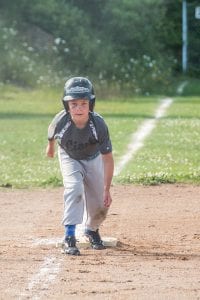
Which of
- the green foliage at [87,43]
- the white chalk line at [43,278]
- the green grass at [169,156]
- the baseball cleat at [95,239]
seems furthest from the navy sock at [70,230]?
the green foliage at [87,43]

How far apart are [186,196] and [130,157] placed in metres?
4.15

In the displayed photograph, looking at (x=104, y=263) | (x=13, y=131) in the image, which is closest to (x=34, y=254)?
(x=104, y=263)

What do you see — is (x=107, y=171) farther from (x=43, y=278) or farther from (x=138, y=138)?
(x=138, y=138)

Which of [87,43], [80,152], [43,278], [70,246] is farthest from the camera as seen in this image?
[87,43]

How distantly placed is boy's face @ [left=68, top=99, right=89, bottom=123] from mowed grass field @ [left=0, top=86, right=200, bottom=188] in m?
5.53

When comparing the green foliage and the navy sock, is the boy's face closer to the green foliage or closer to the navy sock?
the navy sock

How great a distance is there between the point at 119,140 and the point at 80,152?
1048cm

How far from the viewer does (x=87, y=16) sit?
4209cm

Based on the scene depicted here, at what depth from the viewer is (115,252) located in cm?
958

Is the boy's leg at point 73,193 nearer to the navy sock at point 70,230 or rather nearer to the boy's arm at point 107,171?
the navy sock at point 70,230

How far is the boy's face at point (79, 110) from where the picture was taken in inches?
374

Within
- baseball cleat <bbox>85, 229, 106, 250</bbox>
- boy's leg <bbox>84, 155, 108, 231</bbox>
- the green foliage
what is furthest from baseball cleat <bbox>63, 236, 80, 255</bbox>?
the green foliage

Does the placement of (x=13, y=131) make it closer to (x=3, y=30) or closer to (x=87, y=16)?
(x=3, y=30)

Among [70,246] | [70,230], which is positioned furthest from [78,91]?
[70,246]
